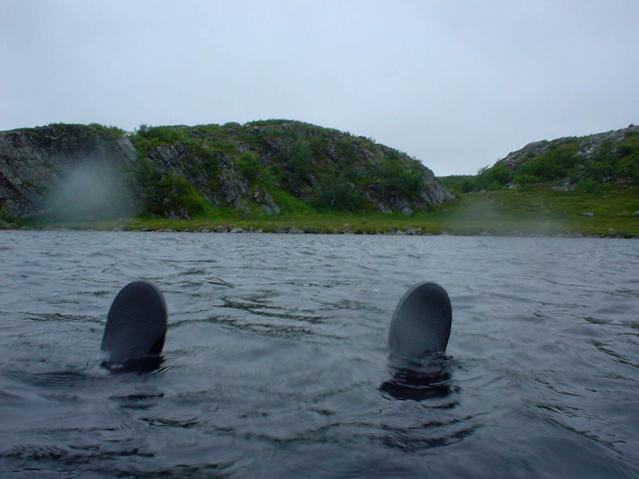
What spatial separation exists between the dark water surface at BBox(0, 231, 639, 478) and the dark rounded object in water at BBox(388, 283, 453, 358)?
0.76 feet

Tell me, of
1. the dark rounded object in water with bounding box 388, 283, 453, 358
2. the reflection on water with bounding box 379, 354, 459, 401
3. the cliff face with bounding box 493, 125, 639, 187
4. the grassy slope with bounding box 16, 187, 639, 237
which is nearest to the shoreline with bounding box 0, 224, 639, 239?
the grassy slope with bounding box 16, 187, 639, 237

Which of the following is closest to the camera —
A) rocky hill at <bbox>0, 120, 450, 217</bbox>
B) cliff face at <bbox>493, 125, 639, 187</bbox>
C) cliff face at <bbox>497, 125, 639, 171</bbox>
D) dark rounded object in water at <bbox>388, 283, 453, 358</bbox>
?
dark rounded object in water at <bbox>388, 283, 453, 358</bbox>

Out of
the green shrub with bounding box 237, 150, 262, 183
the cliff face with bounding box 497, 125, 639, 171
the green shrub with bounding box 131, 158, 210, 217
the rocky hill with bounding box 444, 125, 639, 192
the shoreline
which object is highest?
the cliff face with bounding box 497, 125, 639, 171

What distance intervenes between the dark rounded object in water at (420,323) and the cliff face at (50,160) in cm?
6568

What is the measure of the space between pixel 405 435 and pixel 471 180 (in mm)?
144772

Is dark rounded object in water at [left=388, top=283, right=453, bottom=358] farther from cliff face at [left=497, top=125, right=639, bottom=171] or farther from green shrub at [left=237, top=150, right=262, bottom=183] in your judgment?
cliff face at [left=497, top=125, right=639, bottom=171]

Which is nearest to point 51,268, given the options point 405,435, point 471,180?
point 405,435

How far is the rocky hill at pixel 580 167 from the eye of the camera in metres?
105

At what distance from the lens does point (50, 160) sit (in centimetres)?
6756

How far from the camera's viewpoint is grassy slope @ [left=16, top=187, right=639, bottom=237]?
57.0 m

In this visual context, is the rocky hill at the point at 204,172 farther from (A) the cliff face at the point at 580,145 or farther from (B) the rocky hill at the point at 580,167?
(A) the cliff face at the point at 580,145

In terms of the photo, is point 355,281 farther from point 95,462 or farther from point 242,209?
point 242,209

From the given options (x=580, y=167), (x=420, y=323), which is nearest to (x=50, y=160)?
(x=420, y=323)

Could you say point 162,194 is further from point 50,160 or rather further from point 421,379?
point 421,379
